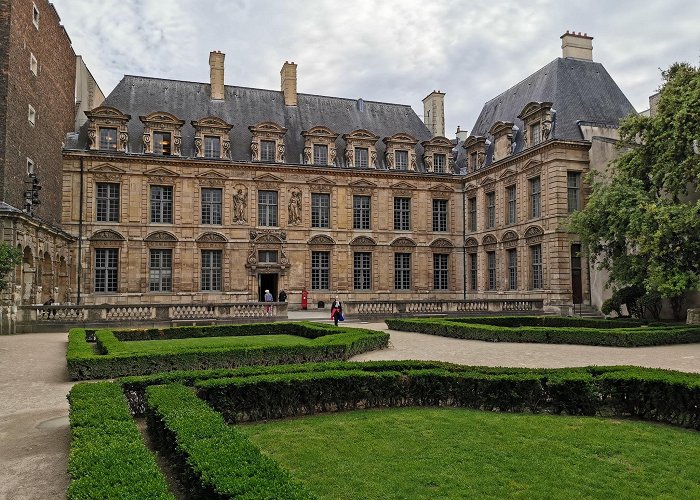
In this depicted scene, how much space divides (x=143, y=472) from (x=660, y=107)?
2096cm

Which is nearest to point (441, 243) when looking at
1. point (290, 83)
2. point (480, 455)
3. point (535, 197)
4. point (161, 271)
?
point (535, 197)

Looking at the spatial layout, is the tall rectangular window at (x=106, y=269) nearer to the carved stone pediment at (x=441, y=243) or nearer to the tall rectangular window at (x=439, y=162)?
the carved stone pediment at (x=441, y=243)

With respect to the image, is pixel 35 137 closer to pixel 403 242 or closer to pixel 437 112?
pixel 403 242

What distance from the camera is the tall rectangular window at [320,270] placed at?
32312 millimetres

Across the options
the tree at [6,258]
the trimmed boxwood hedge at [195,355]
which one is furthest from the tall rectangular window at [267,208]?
the trimmed boxwood hedge at [195,355]

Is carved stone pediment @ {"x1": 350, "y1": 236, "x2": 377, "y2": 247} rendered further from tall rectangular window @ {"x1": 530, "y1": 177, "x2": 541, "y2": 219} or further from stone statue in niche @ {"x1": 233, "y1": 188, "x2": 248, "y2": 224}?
tall rectangular window @ {"x1": 530, "y1": 177, "x2": 541, "y2": 219}

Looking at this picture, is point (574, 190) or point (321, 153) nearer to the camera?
point (574, 190)

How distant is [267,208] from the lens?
3183 cm

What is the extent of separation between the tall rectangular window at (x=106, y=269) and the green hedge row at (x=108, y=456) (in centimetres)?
2395

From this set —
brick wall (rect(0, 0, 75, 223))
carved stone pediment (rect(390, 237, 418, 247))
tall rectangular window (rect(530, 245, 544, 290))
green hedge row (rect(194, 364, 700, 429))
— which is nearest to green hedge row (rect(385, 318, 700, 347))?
green hedge row (rect(194, 364, 700, 429))

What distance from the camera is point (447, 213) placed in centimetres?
3478

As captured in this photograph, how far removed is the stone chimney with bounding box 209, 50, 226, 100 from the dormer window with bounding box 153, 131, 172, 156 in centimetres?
453

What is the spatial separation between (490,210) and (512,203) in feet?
7.39

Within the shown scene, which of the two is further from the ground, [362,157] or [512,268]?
[362,157]
